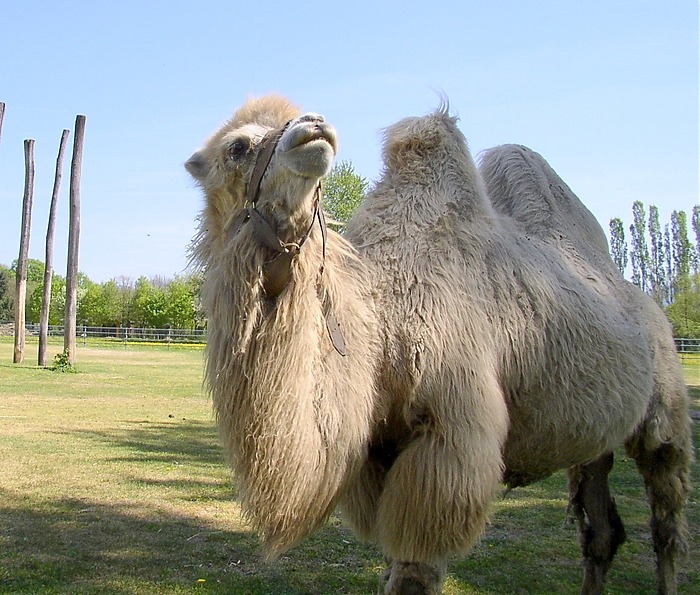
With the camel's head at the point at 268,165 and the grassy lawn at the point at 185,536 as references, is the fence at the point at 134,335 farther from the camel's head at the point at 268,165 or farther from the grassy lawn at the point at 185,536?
the camel's head at the point at 268,165

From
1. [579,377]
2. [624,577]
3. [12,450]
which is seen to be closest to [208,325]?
[579,377]

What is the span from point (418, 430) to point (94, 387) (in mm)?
16822

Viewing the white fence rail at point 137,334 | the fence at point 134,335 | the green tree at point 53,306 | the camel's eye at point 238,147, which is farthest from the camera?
the green tree at point 53,306

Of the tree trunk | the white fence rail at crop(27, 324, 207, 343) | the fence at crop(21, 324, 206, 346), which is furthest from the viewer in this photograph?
the white fence rail at crop(27, 324, 207, 343)

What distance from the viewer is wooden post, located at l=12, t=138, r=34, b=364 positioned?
24.7 meters

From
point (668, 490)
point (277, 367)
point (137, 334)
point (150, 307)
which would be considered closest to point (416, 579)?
point (277, 367)

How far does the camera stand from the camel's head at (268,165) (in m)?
2.71

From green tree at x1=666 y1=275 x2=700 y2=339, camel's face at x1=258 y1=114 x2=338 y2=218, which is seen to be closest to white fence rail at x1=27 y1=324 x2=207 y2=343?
green tree at x1=666 y1=275 x2=700 y2=339

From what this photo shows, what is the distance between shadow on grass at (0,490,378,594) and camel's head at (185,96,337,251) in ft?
9.05

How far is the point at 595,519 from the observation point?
5250mm

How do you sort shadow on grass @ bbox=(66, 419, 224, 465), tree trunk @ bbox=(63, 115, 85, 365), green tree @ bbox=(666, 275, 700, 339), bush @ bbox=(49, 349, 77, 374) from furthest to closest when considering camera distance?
green tree @ bbox=(666, 275, 700, 339), tree trunk @ bbox=(63, 115, 85, 365), bush @ bbox=(49, 349, 77, 374), shadow on grass @ bbox=(66, 419, 224, 465)

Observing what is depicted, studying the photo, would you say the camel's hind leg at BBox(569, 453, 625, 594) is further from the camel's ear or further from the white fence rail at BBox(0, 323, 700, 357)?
the white fence rail at BBox(0, 323, 700, 357)

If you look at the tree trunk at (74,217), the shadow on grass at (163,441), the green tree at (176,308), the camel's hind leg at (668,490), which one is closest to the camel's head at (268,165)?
the camel's hind leg at (668,490)

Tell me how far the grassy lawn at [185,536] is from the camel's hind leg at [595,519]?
0.31 meters
